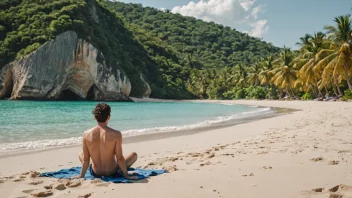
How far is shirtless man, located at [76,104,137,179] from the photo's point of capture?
13.5ft

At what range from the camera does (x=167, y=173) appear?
4.65 metres

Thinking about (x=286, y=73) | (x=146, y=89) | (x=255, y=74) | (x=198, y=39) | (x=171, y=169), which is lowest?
(x=171, y=169)

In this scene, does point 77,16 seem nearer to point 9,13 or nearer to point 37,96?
point 9,13

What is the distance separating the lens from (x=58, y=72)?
2188 inches

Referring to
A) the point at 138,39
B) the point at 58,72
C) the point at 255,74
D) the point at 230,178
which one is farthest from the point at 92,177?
the point at 138,39

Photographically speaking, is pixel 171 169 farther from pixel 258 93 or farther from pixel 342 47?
pixel 258 93

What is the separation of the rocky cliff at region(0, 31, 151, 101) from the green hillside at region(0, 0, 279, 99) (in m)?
2.00

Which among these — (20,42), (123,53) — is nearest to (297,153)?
(20,42)

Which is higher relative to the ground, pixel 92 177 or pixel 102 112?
pixel 102 112

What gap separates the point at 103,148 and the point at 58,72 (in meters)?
55.9

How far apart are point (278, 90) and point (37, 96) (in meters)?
49.7

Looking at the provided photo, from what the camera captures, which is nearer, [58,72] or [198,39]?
[58,72]

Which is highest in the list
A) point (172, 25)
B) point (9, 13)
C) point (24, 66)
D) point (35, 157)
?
point (172, 25)

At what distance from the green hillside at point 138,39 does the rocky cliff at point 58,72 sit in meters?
2.00
